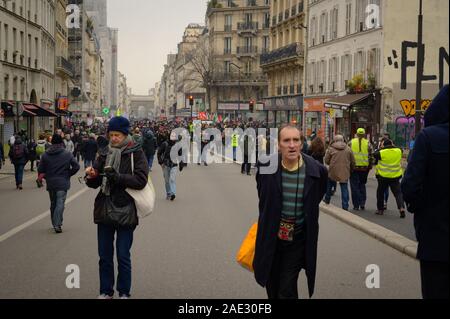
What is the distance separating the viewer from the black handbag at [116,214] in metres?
6.55

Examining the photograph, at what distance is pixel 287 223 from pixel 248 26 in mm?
89899

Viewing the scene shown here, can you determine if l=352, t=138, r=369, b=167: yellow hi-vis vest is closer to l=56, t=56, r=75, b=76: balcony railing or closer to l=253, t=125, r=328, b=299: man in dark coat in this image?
l=253, t=125, r=328, b=299: man in dark coat

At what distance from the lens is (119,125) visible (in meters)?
6.78

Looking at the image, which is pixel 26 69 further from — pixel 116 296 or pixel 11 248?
pixel 116 296

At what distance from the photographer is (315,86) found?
49.3 meters

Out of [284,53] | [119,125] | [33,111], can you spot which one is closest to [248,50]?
[284,53]

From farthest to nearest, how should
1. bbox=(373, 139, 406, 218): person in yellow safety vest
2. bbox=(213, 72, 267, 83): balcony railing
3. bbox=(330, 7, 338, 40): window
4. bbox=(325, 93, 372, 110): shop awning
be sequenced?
bbox=(213, 72, 267, 83): balcony railing → bbox=(330, 7, 338, 40): window → bbox=(325, 93, 372, 110): shop awning → bbox=(373, 139, 406, 218): person in yellow safety vest

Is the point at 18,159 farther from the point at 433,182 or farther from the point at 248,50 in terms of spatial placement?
the point at 248,50

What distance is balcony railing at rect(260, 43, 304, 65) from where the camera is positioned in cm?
5294

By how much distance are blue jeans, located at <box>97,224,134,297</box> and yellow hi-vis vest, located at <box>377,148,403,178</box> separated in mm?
8202

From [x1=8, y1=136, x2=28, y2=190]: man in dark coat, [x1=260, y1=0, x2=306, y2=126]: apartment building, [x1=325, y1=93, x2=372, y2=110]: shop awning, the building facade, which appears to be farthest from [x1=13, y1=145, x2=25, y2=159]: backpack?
the building facade

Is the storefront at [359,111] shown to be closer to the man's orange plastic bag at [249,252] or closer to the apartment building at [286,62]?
the apartment building at [286,62]

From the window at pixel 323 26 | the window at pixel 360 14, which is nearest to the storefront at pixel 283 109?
the window at pixel 323 26

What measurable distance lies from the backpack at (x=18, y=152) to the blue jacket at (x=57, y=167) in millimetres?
9291
